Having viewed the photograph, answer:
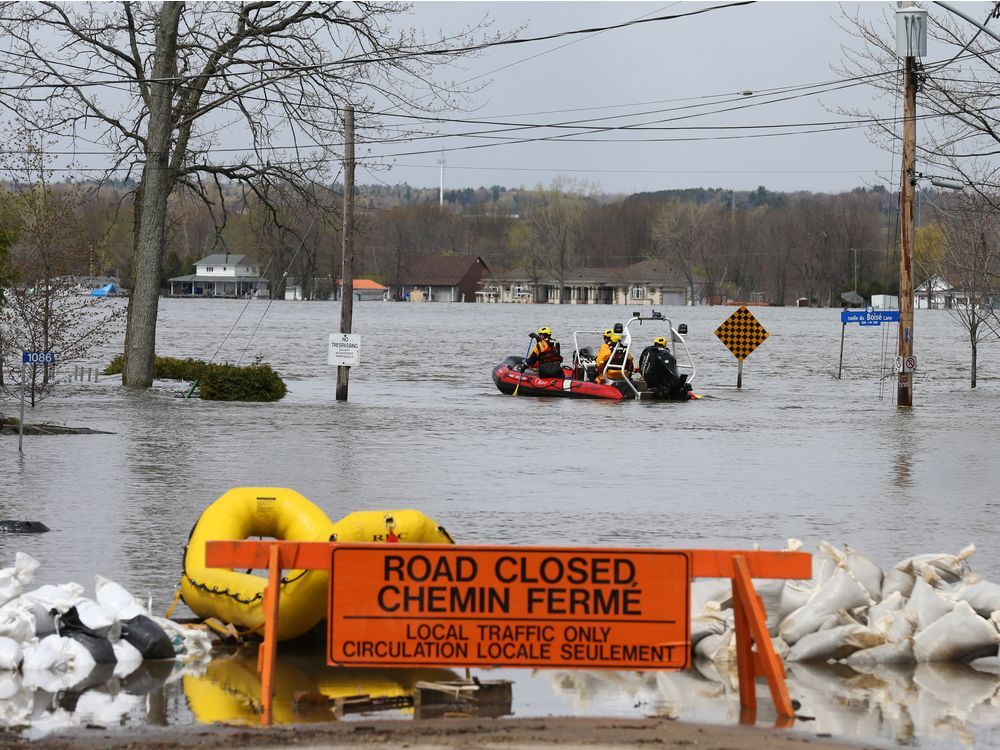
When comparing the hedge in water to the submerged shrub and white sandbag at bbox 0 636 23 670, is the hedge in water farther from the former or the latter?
white sandbag at bbox 0 636 23 670

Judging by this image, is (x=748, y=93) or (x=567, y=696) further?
(x=748, y=93)

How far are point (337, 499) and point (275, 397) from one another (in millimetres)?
18792

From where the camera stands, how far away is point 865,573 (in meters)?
10.1

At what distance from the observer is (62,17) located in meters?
34.2

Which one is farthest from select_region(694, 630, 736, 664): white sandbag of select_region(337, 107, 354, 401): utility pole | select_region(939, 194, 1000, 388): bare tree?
select_region(939, 194, 1000, 388): bare tree

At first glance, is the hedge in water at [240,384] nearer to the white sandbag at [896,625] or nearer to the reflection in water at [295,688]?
the reflection in water at [295,688]

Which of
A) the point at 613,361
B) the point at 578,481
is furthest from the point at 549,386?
the point at 578,481

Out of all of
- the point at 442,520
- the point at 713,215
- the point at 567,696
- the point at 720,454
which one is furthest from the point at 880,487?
the point at 713,215

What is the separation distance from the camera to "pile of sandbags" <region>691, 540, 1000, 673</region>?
30.0 feet

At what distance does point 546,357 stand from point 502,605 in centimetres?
3015

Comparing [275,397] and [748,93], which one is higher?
[748,93]

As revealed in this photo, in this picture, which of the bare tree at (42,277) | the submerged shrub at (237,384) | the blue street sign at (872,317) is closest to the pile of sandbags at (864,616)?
the bare tree at (42,277)

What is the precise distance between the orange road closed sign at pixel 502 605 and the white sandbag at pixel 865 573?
2.90 meters

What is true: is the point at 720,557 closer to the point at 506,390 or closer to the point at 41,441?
the point at 41,441
